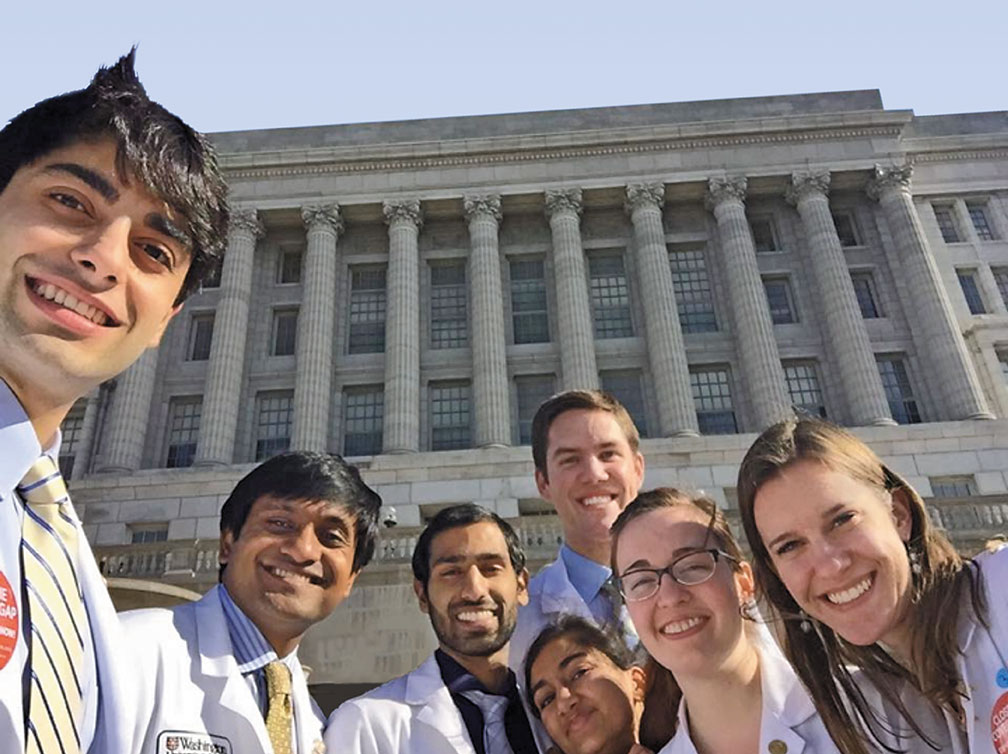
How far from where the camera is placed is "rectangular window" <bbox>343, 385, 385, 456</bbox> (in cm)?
3012

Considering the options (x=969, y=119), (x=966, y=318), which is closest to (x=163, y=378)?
(x=966, y=318)

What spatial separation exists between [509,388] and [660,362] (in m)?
6.19

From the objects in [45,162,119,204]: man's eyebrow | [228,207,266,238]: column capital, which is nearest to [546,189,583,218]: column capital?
[228,207,266,238]: column capital

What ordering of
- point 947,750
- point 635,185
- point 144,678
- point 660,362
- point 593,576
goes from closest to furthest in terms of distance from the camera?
point 144,678 < point 947,750 < point 593,576 < point 660,362 < point 635,185

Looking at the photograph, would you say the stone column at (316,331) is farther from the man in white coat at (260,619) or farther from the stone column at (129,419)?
the man in white coat at (260,619)

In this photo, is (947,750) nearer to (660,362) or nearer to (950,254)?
(660,362)

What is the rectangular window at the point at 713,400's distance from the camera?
29997 millimetres

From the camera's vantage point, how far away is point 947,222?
114ft

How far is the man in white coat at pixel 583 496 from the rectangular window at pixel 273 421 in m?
25.6

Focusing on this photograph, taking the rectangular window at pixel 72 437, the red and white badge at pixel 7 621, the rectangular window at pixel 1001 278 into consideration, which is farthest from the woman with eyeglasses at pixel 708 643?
the rectangular window at pixel 1001 278

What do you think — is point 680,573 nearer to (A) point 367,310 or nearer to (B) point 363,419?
(B) point 363,419

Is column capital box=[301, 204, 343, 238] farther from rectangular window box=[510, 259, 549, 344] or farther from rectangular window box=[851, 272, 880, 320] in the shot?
rectangular window box=[851, 272, 880, 320]

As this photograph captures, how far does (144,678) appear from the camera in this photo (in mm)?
3123

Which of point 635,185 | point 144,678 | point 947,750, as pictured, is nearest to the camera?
point 144,678
